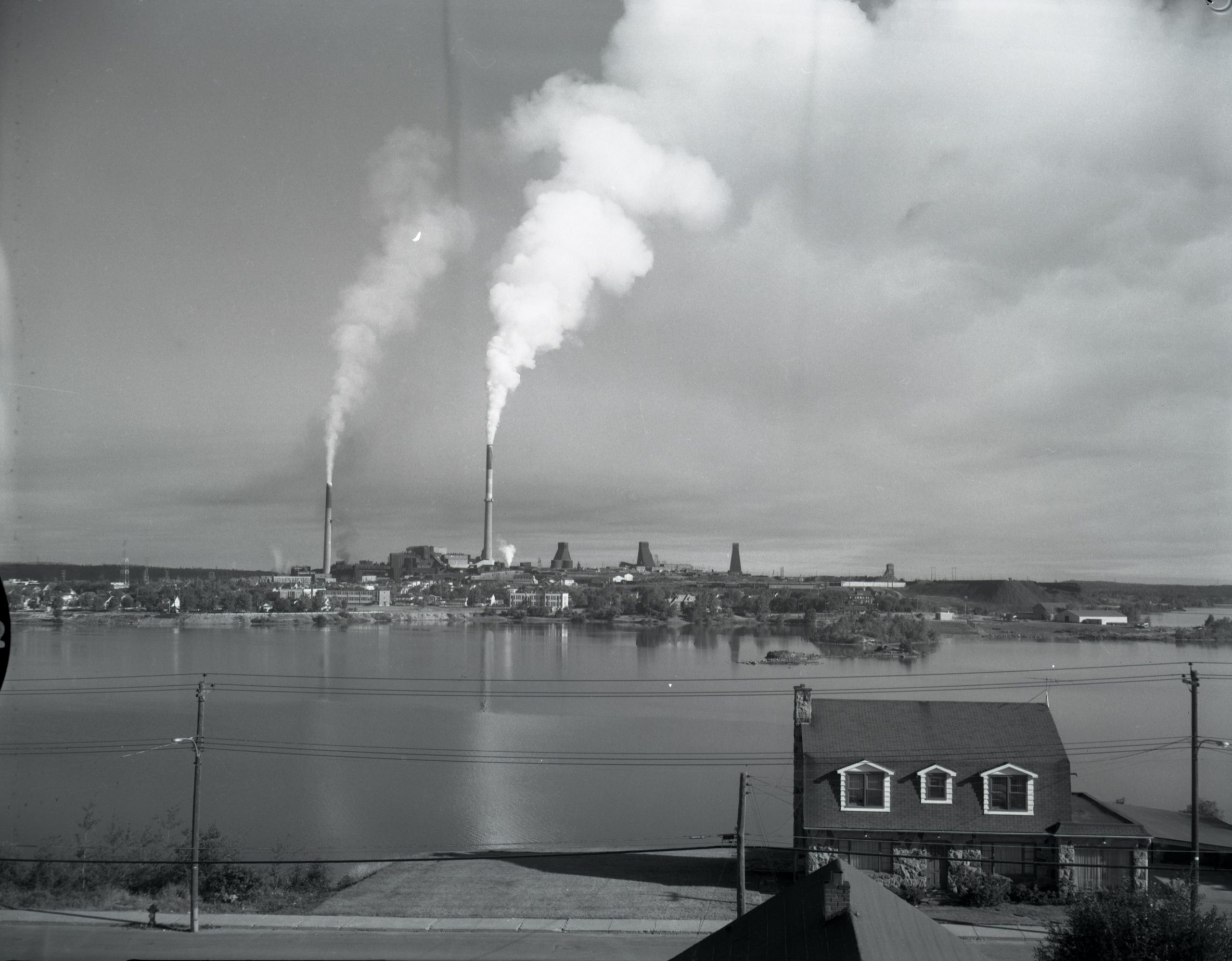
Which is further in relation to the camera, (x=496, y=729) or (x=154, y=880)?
(x=496, y=729)

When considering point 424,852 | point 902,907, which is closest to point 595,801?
point 424,852

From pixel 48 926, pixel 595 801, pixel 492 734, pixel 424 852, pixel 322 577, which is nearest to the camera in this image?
pixel 48 926

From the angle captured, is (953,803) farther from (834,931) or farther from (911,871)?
(834,931)

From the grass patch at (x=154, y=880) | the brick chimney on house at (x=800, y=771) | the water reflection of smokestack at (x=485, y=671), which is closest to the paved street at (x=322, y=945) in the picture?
the grass patch at (x=154, y=880)

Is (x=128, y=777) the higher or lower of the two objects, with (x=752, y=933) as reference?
lower

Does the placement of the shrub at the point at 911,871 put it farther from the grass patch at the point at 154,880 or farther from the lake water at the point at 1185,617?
the lake water at the point at 1185,617

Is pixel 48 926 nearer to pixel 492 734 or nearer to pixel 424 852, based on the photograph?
pixel 424 852

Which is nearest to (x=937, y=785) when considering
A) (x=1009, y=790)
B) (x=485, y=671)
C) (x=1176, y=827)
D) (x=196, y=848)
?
(x=1009, y=790)
